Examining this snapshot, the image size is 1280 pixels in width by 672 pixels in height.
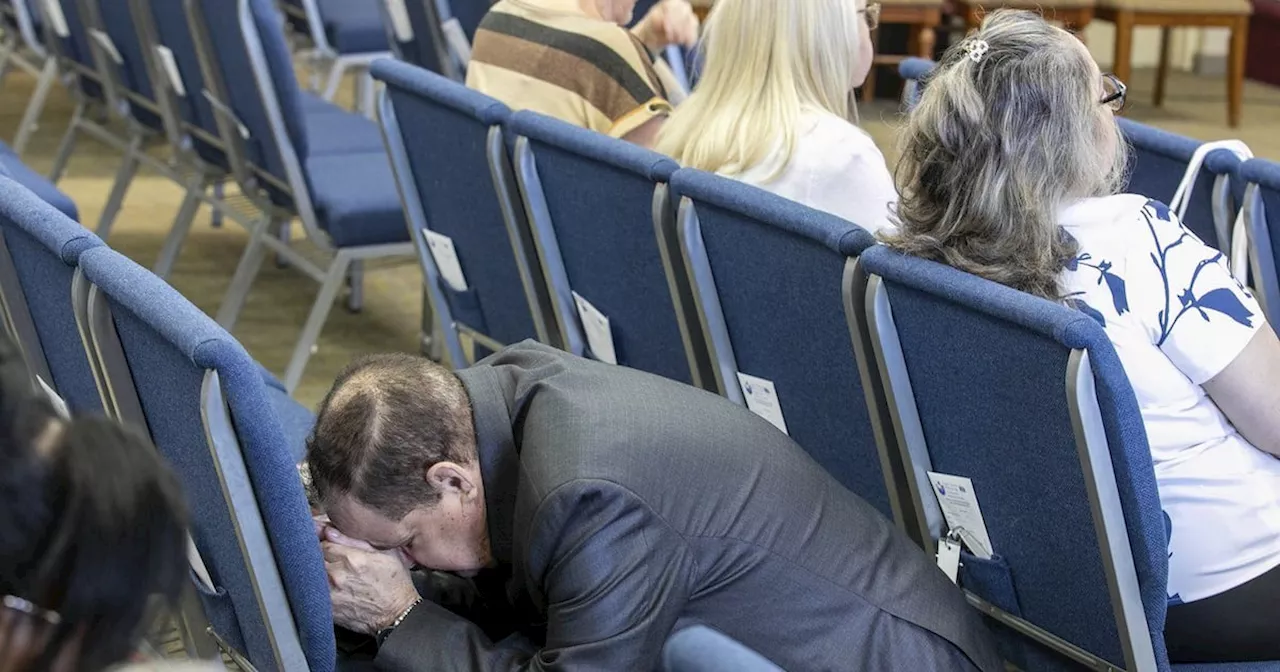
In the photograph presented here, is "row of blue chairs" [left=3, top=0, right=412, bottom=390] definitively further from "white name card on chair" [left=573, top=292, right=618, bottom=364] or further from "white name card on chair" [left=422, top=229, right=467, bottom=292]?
"white name card on chair" [left=573, top=292, right=618, bottom=364]

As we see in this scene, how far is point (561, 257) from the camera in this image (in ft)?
8.77

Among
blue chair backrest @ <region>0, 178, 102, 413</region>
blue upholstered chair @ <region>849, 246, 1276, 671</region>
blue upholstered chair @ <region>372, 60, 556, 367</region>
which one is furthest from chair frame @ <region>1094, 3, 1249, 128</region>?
blue chair backrest @ <region>0, 178, 102, 413</region>

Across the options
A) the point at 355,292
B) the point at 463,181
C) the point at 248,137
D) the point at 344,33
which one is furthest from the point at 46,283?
the point at 344,33

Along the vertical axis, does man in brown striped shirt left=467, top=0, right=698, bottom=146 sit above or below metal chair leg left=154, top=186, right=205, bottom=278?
above

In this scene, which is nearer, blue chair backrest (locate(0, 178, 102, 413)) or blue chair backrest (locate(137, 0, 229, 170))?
blue chair backrest (locate(0, 178, 102, 413))

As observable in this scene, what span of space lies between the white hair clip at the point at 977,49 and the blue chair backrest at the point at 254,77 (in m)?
1.90

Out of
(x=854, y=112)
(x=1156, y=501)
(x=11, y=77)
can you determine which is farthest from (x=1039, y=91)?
(x=11, y=77)

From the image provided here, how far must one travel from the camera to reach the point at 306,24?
18.3ft

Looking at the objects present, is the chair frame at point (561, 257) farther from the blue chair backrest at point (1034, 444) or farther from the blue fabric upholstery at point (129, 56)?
the blue fabric upholstery at point (129, 56)

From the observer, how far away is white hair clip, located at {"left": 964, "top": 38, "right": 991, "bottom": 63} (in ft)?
6.44

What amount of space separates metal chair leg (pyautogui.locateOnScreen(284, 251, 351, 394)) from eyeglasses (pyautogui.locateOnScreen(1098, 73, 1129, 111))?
79.6 inches

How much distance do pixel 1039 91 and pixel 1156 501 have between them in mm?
505

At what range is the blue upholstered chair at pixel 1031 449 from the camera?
169cm

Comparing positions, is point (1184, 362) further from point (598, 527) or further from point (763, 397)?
point (598, 527)
